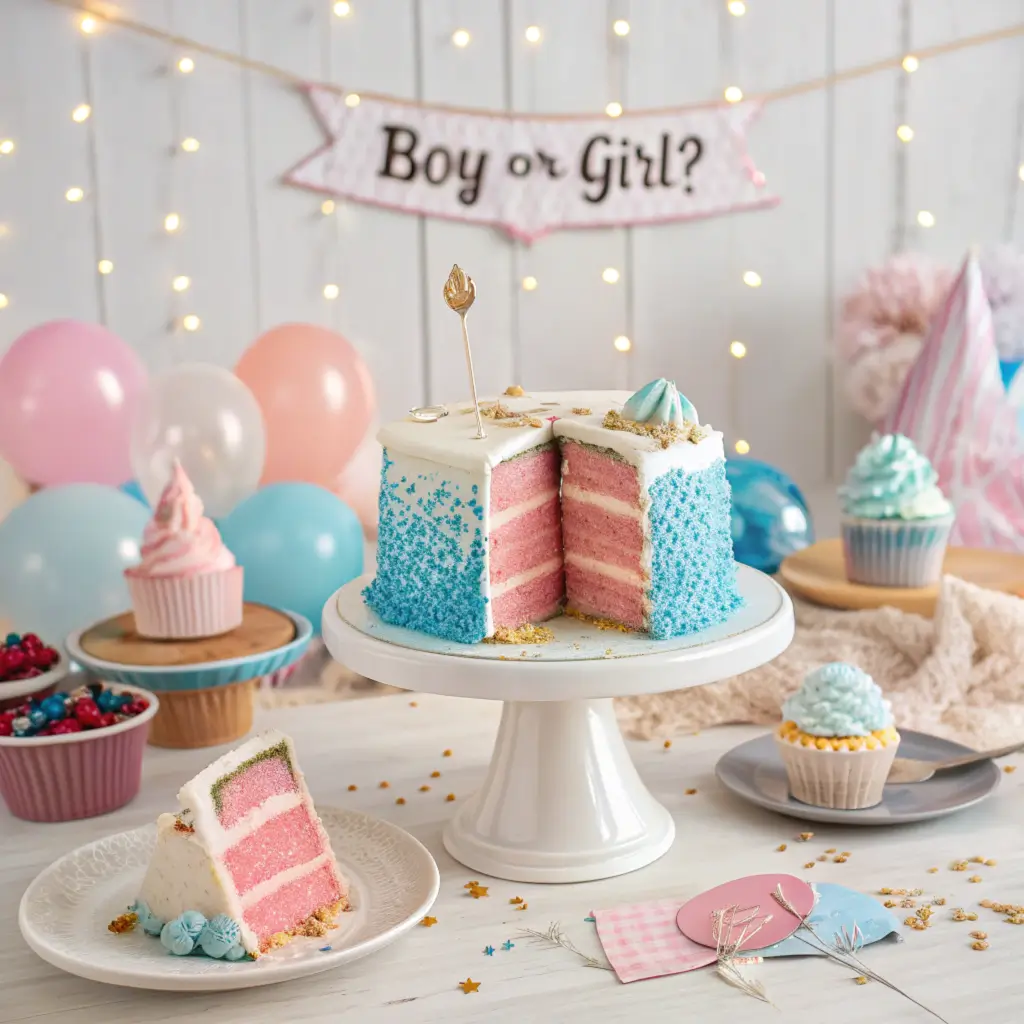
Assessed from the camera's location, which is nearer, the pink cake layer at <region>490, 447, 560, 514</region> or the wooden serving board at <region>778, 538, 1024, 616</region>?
the pink cake layer at <region>490, 447, 560, 514</region>

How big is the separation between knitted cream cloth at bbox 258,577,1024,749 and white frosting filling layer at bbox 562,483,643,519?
27.7 inches

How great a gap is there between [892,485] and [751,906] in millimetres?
1340

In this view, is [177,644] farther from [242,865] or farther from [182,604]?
[242,865]

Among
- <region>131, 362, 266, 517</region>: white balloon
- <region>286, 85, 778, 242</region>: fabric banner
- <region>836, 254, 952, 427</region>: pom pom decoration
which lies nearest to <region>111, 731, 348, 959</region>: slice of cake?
<region>131, 362, 266, 517</region>: white balloon

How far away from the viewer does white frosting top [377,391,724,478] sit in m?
1.81

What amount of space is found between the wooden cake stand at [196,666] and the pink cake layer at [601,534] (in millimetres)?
731

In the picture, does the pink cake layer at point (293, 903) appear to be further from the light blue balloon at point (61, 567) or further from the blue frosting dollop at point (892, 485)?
the blue frosting dollop at point (892, 485)

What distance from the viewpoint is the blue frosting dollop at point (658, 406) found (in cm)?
190

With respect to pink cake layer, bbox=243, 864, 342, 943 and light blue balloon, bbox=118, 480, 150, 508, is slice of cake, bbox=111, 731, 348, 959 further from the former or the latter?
light blue balloon, bbox=118, 480, 150, 508

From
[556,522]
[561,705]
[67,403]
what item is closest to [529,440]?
[556,522]

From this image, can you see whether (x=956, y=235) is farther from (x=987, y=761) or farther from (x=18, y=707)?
(x=18, y=707)

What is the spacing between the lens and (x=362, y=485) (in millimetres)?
3387

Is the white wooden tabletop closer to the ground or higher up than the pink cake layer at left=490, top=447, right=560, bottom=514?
closer to the ground

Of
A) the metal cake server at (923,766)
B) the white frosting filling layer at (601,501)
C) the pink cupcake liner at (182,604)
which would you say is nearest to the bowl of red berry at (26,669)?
the pink cupcake liner at (182,604)
